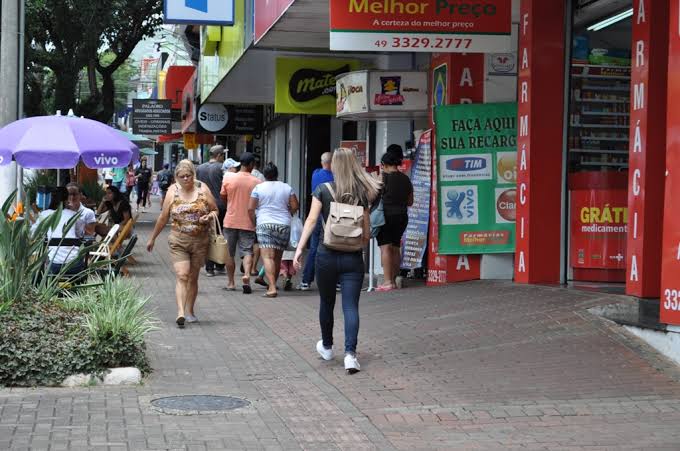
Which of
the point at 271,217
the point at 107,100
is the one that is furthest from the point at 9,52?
the point at 107,100

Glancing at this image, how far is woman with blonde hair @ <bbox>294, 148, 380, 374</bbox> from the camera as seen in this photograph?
9086mm

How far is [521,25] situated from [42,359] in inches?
271

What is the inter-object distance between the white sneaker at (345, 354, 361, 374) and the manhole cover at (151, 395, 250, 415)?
1.17 meters

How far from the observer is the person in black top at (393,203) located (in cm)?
1390

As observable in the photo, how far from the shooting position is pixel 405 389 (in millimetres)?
8305

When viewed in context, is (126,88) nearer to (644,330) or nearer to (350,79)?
(350,79)

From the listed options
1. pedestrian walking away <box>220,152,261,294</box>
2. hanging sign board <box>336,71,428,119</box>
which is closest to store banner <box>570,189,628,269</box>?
hanging sign board <box>336,71,428,119</box>

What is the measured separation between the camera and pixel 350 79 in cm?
1531

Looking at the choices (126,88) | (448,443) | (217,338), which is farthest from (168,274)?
(126,88)

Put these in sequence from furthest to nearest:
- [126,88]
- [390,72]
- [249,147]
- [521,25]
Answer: [126,88] < [249,147] < [390,72] < [521,25]

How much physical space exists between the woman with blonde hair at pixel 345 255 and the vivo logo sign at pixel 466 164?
4680 millimetres

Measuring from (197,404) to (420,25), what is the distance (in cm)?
573

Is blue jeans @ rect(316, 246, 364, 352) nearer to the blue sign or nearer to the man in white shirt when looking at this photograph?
the man in white shirt

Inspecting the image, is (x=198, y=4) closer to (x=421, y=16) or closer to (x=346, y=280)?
(x=421, y=16)
